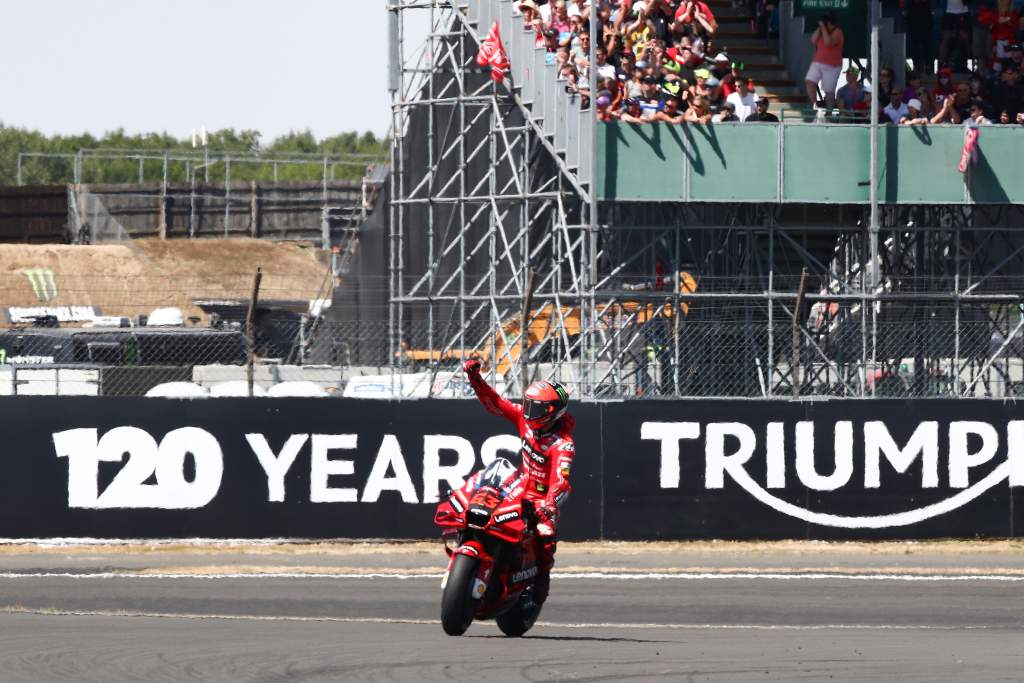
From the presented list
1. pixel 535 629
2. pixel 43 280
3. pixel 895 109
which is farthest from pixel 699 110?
pixel 43 280

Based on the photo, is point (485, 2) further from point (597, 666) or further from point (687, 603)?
point (597, 666)

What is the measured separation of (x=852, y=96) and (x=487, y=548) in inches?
648

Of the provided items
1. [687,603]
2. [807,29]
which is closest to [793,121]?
[807,29]

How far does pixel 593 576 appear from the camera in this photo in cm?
1552

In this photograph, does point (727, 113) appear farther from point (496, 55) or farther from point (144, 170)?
point (144, 170)

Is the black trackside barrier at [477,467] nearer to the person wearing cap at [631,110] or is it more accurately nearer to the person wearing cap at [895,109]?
the person wearing cap at [631,110]

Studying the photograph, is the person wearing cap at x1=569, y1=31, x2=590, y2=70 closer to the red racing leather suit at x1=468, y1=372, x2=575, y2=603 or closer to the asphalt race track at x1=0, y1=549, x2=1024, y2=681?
the asphalt race track at x1=0, y1=549, x2=1024, y2=681

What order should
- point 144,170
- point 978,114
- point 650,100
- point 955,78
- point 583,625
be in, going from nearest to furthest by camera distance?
point 583,625, point 650,100, point 978,114, point 955,78, point 144,170

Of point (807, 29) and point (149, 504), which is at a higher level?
point (807, 29)

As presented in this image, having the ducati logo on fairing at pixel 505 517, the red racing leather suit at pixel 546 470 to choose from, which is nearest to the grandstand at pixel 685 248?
the red racing leather suit at pixel 546 470

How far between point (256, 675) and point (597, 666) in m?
1.78

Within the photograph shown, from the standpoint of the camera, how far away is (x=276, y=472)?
17.6 metres

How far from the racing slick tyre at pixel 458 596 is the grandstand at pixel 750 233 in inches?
372

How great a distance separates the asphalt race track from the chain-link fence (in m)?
2.22
